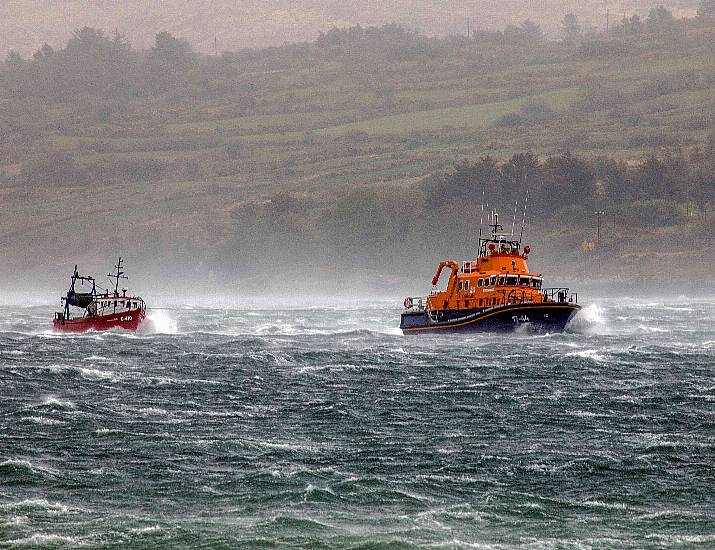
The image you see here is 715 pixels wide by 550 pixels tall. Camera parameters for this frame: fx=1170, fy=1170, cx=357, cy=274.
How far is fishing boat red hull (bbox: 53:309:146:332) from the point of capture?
84.9 metres

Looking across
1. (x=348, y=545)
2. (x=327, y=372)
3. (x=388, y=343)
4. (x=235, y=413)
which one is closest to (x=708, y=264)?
(x=388, y=343)

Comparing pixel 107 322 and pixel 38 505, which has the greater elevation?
pixel 107 322

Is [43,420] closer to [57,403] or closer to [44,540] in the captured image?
[57,403]

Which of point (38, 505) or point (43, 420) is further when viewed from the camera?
point (43, 420)

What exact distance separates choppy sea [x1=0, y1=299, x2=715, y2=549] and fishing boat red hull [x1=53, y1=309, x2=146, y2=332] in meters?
20.9

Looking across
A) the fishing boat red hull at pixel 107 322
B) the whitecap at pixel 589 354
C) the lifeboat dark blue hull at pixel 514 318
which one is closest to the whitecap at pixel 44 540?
the whitecap at pixel 589 354

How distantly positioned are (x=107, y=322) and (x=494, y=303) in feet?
91.8

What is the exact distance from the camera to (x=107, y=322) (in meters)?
85.0

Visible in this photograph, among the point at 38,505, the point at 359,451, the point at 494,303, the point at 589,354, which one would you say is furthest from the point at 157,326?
the point at 38,505

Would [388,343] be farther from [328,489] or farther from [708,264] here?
[708,264]

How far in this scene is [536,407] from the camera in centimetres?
4347

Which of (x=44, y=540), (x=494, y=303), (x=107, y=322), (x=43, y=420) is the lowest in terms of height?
(x=44, y=540)

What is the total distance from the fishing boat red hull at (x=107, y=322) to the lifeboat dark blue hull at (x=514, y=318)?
22.4 metres

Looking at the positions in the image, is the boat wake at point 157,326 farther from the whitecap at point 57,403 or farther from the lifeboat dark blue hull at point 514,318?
the whitecap at point 57,403
